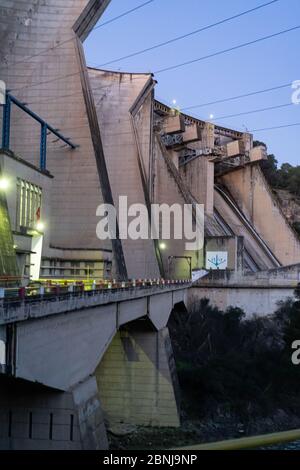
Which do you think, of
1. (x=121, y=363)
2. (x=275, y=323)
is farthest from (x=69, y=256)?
(x=275, y=323)

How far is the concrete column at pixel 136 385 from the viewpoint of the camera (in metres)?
23.8

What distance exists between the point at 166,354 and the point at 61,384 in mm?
12795

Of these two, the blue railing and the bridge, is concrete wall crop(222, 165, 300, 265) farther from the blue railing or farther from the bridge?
the bridge

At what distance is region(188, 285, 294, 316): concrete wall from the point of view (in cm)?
3984

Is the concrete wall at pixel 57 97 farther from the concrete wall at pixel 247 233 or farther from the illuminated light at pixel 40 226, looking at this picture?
the concrete wall at pixel 247 233

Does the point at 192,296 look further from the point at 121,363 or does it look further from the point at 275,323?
the point at 121,363

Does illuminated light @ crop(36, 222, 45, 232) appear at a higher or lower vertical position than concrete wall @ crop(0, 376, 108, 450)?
higher

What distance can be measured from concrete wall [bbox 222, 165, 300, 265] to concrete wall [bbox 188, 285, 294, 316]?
618 inches

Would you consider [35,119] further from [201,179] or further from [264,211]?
[264,211]

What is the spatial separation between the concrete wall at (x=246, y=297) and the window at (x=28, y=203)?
16.0 m

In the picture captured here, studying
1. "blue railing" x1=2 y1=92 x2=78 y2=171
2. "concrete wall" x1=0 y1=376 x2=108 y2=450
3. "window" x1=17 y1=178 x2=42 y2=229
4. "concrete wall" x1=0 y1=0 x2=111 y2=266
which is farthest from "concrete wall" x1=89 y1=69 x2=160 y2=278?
"concrete wall" x1=0 y1=376 x2=108 y2=450

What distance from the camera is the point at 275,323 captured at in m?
38.5

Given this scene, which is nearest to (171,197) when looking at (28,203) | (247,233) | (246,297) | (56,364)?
(246,297)

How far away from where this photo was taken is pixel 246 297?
40250 mm
